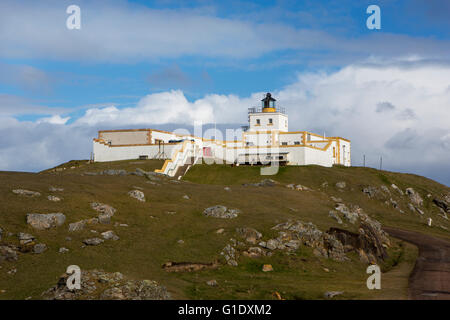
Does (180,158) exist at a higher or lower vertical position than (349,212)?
higher

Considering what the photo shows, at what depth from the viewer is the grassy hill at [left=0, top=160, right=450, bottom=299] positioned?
126 feet

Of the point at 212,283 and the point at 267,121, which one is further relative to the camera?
the point at 267,121

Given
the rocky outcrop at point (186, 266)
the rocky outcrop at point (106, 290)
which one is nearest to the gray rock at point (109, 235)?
the rocky outcrop at point (186, 266)

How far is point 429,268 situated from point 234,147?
64.6 m

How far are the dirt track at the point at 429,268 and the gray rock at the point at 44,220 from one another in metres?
29.4

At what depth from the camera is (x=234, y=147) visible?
363ft

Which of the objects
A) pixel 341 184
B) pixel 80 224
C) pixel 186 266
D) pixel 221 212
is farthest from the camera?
pixel 341 184

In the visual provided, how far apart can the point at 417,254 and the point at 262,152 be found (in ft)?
172

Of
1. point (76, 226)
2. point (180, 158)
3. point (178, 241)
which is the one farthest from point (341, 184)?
point (76, 226)

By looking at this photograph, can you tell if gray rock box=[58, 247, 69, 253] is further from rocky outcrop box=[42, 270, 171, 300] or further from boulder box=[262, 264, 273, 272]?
boulder box=[262, 264, 273, 272]

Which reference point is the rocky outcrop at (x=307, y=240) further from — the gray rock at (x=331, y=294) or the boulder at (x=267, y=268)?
the gray rock at (x=331, y=294)

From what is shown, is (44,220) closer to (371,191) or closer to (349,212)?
(349,212)

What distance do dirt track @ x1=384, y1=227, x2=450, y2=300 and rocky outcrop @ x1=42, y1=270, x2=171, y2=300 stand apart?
17.1 meters
